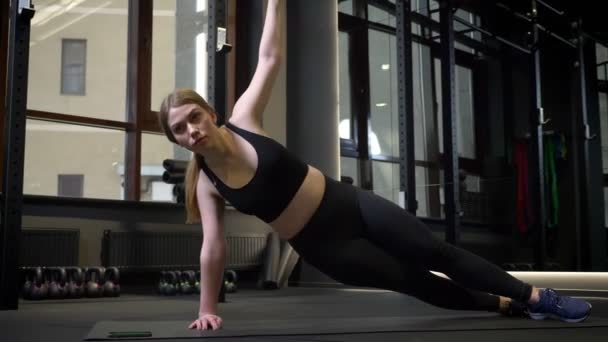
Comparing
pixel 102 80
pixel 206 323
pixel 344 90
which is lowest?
pixel 206 323

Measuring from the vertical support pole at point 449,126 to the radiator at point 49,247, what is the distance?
237cm

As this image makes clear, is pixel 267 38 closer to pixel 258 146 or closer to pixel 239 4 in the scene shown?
pixel 258 146

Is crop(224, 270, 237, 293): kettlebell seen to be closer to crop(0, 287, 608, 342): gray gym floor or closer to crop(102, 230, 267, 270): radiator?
crop(102, 230, 267, 270): radiator

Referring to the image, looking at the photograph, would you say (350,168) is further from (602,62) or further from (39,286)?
(39,286)

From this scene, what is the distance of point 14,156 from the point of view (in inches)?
107

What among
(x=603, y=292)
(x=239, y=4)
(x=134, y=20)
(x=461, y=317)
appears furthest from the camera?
(x=239, y=4)

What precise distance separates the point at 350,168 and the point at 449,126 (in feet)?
3.31

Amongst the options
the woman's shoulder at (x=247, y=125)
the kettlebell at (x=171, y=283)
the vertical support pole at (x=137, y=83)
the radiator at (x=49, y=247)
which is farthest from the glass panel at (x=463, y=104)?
the woman's shoulder at (x=247, y=125)

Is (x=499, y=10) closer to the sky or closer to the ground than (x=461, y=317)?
closer to the sky

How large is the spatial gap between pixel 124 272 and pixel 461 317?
8.64ft

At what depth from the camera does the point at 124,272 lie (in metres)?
4.04

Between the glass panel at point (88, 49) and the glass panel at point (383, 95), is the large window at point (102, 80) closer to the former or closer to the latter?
the glass panel at point (88, 49)

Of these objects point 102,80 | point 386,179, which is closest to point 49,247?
point 102,80

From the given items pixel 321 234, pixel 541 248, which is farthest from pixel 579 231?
pixel 321 234
